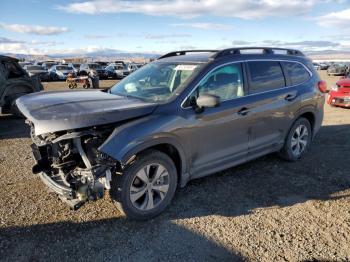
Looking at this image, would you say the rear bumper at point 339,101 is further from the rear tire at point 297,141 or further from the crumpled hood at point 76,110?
the crumpled hood at point 76,110

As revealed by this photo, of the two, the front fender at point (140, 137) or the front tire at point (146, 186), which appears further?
the front tire at point (146, 186)

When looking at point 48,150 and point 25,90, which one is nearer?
point 48,150

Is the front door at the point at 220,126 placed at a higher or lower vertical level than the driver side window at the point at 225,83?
lower

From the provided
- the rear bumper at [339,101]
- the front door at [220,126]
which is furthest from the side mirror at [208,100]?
the rear bumper at [339,101]

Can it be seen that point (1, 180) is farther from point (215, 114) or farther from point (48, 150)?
point (215, 114)

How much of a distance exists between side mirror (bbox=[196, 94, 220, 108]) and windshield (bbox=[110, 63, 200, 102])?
13.1 inches

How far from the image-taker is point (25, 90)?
35.0 ft

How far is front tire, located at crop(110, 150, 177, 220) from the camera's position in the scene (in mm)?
3873

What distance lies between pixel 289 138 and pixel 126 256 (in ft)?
11.8

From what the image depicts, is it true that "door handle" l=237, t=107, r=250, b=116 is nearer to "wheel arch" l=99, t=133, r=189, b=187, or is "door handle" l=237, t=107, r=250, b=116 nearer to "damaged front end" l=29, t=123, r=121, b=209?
"wheel arch" l=99, t=133, r=189, b=187

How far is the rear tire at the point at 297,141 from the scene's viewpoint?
5980 mm

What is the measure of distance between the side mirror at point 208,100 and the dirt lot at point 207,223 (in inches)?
50.1

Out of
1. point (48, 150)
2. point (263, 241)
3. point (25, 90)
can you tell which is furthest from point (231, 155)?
point (25, 90)

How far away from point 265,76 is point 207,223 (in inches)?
96.6
